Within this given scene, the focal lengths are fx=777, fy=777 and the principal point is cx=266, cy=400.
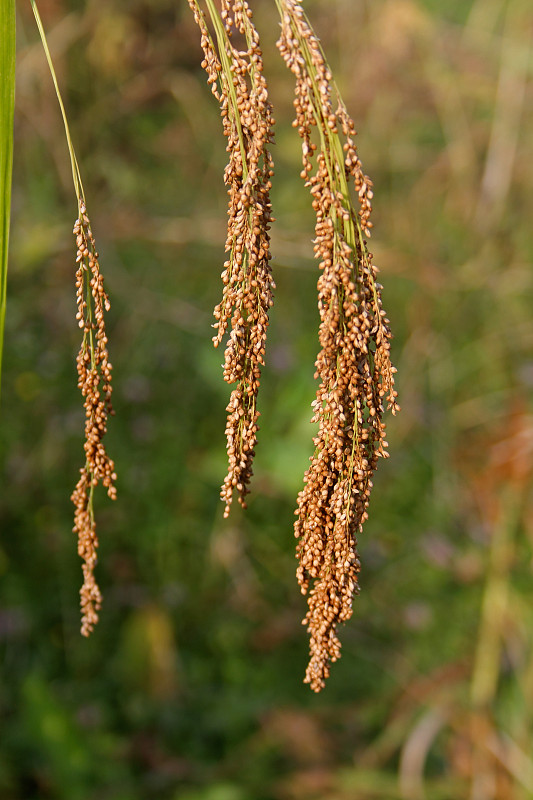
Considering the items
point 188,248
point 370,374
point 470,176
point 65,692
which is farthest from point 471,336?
point 370,374

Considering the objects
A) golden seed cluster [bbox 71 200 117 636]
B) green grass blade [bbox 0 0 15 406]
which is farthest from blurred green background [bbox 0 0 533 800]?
green grass blade [bbox 0 0 15 406]

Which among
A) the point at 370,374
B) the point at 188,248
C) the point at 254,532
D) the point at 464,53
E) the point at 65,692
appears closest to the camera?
the point at 370,374

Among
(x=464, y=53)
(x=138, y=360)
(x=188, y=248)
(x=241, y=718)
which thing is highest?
(x=464, y=53)

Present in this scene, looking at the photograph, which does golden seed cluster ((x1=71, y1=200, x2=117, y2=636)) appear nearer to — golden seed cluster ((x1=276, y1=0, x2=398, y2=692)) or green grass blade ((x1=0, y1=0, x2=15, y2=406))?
green grass blade ((x1=0, y1=0, x2=15, y2=406))

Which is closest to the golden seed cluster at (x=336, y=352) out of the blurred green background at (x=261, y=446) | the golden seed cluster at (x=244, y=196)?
the golden seed cluster at (x=244, y=196)

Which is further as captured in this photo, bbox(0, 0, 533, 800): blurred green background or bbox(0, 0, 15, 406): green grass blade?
bbox(0, 0, 533, 800): blurred green background

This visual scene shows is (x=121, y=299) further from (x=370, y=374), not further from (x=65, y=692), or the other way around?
(x=370, y=374)
